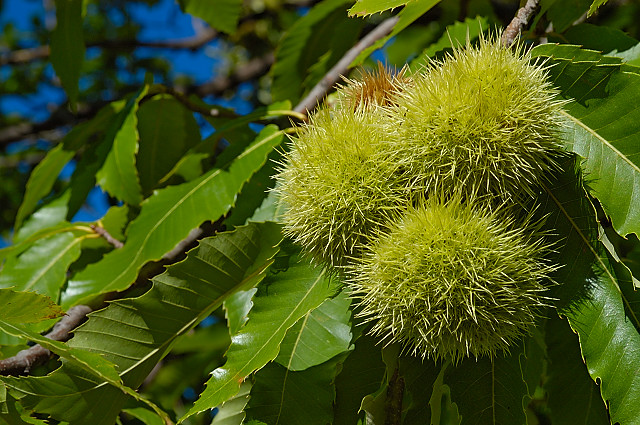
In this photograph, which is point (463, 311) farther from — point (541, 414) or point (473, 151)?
point (541, 414)

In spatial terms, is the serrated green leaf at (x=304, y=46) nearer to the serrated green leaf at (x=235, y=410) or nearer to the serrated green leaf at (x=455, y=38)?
the serrated green leaf at (x=455, y=38)

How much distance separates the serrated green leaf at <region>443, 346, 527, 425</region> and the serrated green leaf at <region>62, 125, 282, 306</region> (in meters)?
0.76

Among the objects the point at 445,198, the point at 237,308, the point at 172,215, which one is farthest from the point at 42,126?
the point at 445,198

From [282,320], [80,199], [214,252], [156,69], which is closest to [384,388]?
[282,320]

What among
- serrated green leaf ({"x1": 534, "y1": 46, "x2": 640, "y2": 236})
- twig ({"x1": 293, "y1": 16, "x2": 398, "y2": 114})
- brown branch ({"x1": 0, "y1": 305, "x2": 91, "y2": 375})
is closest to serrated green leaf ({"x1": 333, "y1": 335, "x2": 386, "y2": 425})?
serrated green leaf ({"x1": 534, "y1": 46, "x2": 640, "y2": 236})

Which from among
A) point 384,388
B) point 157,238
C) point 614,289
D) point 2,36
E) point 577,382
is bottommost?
point 577,382

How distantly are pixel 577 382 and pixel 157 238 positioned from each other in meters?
1.11

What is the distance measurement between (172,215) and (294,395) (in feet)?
2.22

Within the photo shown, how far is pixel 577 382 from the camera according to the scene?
144 cm

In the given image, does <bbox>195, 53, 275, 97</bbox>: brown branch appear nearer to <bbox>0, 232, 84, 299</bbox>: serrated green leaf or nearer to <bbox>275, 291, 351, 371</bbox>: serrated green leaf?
<bbox>0, 232, 84, 299</bbox>: serrated green leaf

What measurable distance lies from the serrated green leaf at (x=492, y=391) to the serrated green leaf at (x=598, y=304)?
0.14 metres

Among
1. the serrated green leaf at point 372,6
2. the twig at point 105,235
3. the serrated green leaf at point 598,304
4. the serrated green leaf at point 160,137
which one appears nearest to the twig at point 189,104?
the serrated green leaf at point 160,137

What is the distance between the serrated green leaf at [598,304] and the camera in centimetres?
115

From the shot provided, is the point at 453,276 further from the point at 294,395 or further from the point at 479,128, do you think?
the point at 294,395
